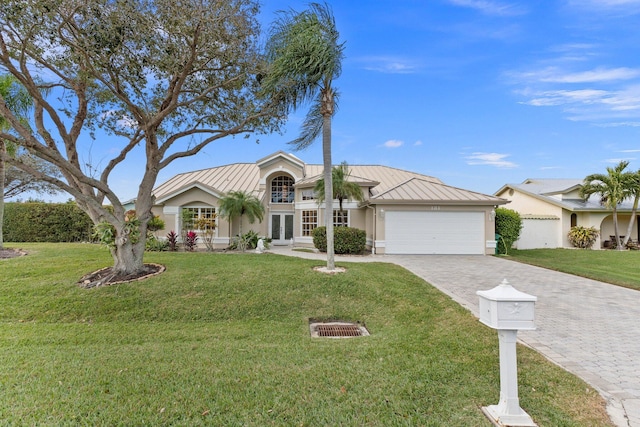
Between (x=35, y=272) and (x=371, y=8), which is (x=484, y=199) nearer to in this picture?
(x=371, y=8)

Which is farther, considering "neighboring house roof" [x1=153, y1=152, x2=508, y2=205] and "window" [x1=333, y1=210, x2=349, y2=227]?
"window" [x1=333, y1=210, x2=349, y2=227]

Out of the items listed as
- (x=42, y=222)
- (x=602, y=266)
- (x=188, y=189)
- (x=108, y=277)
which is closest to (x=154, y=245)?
(x=188, y=189)

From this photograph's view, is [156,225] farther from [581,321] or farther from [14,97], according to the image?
[581,321]

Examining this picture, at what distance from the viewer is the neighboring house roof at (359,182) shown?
15.4 m

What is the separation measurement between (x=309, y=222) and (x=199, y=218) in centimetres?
663

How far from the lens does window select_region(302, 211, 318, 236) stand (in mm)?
18564

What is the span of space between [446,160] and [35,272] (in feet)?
64.7

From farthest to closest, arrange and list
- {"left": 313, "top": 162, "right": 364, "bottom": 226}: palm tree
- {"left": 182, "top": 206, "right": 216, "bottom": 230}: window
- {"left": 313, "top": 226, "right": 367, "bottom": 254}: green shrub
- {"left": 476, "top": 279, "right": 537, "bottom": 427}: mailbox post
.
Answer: {"left": 182, "top": 206, "right": 216, "bottom": 230}: window < {"left": 313, "top": 226, "right": 367, "bottom": 254}: green shrub < {"left": 313, "top": 162, "right": 364, "bottom": 226}: palm tree < {"left": 476, "top": 279, "right": 537, "bottom": 427}: mailbox post

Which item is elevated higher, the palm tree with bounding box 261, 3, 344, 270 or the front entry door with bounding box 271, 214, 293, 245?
the palm tree with bounding box 261, 3, 344, 270

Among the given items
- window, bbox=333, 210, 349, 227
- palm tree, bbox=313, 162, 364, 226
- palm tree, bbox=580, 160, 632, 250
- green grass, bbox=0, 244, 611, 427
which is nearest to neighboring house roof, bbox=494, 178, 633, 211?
palm tree, bbox=580, 160, 632, 250

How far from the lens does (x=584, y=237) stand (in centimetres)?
1973

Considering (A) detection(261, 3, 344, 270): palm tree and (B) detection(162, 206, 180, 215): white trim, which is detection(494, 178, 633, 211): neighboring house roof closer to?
(A) detection(261, 3, 344, 270): palm tree

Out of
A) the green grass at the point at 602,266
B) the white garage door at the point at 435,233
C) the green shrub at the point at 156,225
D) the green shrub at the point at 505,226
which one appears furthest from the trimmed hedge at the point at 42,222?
the green grass at the point at 602,266

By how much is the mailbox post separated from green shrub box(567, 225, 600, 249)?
75.4ft
